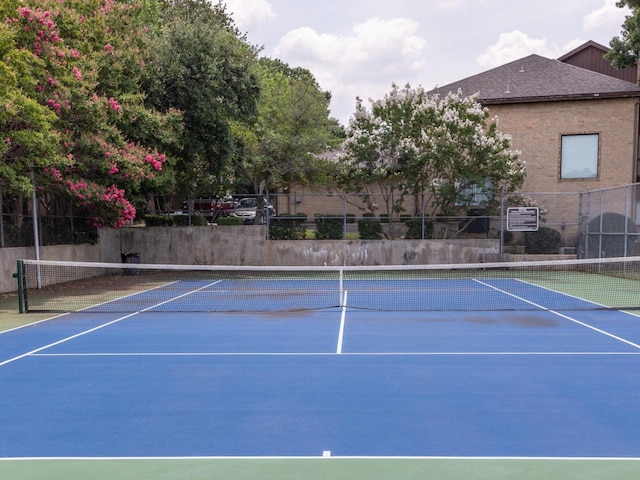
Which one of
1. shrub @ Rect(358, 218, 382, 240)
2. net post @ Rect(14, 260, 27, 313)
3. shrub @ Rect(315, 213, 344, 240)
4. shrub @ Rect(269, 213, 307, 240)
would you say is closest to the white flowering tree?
shrub @ Rect(358, 218, 382, 240)

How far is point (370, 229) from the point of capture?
25672mm

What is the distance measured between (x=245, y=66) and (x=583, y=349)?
16962 millimetres

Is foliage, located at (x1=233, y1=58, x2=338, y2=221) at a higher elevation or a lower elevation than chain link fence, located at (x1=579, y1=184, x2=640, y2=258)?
higher

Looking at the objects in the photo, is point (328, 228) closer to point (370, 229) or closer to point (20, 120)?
point (370, 229)

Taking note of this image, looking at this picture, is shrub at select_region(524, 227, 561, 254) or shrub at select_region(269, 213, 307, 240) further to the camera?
shrub at select_region(269, 213, 307, 240)

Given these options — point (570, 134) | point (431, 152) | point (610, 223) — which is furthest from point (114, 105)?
point (570, 134)

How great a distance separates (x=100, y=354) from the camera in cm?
955

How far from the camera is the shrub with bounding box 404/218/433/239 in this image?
25.4 m

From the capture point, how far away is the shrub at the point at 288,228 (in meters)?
25.6

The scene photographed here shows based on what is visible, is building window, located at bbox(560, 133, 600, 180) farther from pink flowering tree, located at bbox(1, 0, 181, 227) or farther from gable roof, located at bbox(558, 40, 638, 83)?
pink flowering tree, located at bbox(1, 0, 181, 227)

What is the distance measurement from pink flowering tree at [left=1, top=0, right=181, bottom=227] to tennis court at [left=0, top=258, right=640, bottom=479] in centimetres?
434

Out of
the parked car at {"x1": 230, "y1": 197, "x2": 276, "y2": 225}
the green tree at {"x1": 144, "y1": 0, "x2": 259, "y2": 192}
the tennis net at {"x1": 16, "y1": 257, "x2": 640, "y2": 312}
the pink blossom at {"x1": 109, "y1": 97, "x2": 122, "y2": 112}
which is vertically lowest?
the tennis net at {"x1": 16, "y1": 257, "x2": 640, "y2": 312}

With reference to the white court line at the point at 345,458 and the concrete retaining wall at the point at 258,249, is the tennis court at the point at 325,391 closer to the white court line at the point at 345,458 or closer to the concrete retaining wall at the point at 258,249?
the white court line at the point at 345,458

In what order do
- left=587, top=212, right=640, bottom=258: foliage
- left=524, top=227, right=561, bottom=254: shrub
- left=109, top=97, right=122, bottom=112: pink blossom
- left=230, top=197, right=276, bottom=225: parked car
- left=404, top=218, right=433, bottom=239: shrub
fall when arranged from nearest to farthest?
left=109, top=97, right=122, bottom=112: pink blossom, left=587, top=212, right=640, bottom=258: foliage, left=524, top=227, right=561, bottom=254: shrub, left=404, top=218, right=433, bottom=239: shrub, left=230, top=197, right=276, bottom=225: parked car
